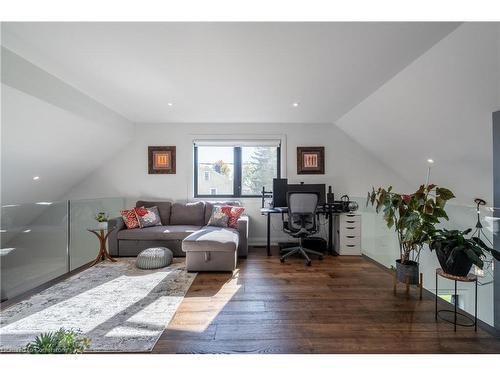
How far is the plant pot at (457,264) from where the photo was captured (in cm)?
177

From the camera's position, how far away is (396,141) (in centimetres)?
361

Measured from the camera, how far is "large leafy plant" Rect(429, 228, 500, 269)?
67.5 inches

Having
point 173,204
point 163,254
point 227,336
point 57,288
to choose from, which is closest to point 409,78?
point 227,336

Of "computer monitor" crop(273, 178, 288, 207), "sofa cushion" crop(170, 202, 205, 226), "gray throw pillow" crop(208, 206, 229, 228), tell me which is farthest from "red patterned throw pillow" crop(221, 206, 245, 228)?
"computer monitor" crop(273, 178, 288, 207)

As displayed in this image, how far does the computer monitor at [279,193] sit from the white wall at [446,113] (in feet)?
5.46

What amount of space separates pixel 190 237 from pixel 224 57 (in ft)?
7.31

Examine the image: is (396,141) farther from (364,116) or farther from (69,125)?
(69,125)

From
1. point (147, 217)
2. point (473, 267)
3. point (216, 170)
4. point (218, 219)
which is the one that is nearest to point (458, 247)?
point (473, 267)

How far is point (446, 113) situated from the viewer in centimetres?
254

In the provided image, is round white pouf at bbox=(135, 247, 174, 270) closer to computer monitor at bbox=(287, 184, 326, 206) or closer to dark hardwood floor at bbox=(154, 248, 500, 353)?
dark hardwood floor at bbox=(154, 248, 500, 353)

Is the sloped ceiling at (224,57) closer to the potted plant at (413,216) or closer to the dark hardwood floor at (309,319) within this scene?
the potted plant at (413,216)

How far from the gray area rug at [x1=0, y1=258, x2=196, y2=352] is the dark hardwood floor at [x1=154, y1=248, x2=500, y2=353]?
0.55ft

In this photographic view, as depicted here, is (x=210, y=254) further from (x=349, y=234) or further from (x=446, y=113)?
(x=446, y=113)

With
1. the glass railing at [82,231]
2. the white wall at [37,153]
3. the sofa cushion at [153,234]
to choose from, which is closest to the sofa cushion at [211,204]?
the sofa cushion at [153,234]
